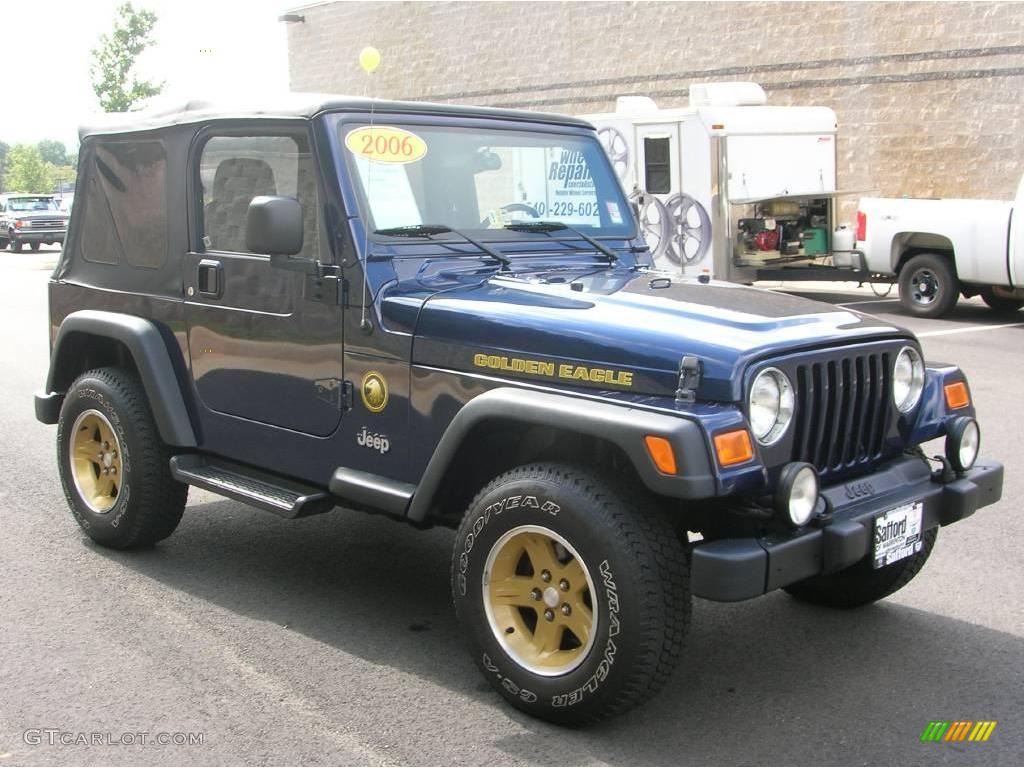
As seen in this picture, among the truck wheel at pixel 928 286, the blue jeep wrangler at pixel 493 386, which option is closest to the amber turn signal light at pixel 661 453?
the blue jeep wrangler at pixel 493 386

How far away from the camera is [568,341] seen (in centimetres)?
377

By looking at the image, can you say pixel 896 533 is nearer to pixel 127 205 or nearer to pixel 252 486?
pixel 252 486

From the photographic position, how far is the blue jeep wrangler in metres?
3.50

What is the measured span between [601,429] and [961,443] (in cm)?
143

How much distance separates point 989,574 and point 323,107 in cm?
339

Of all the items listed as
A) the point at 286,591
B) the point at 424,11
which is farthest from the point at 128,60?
the point at 286,591

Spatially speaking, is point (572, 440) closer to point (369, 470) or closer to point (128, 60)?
point (369, 470)

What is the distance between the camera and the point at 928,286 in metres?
14.4

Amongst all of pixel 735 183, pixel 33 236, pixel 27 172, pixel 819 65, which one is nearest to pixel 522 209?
pixel 735 183

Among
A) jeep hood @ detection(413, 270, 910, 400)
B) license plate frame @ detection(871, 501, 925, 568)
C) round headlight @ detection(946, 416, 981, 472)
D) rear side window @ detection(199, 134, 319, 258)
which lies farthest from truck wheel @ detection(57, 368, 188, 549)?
round headlight @ detection(946, 416, 981, 472)

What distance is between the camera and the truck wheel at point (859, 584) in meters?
4.46

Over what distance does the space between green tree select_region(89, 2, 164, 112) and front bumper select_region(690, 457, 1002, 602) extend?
36379 mm

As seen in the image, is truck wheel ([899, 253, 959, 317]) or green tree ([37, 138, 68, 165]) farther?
green tree ([37, 138, 68, 165])

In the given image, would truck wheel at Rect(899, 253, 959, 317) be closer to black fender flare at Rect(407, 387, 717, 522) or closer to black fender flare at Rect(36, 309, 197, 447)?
black fender flare at Rect(36, 309, 197, 447)
